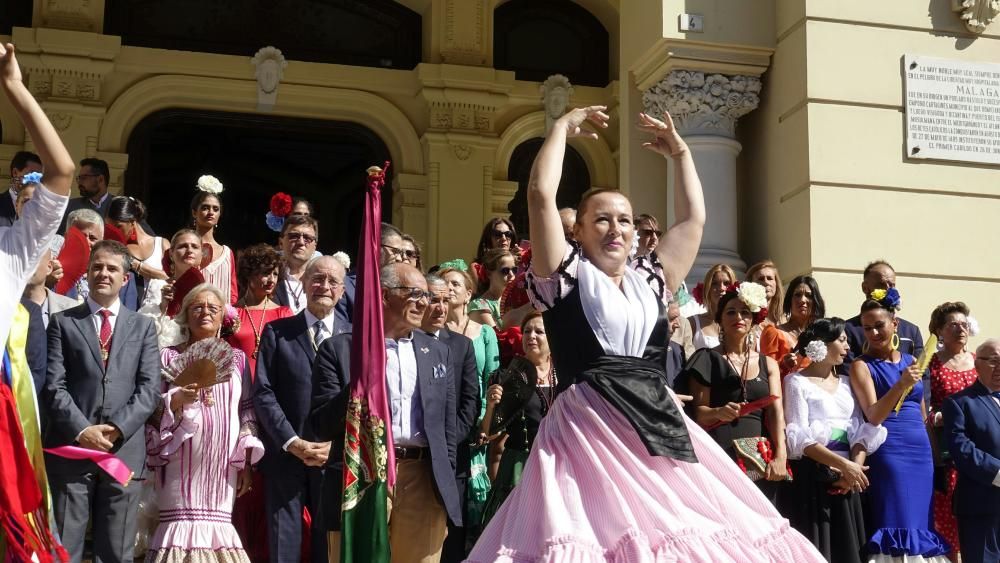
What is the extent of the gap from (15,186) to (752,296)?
5.26m

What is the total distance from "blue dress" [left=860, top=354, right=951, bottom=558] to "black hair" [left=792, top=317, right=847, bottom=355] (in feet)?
1.13

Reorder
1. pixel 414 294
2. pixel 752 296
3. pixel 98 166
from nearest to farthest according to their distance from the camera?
pixel 414 294, pixel 752 296, pixel 98 166

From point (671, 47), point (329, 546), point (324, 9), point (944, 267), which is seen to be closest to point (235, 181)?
point (324, 9)

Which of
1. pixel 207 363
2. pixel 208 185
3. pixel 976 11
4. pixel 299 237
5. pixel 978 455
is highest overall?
pixel 976 11

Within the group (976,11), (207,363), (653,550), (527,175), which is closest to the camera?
(653,550)

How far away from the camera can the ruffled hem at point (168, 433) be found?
6.75 metres

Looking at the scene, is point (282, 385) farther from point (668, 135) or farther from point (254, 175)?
point (254, 175)

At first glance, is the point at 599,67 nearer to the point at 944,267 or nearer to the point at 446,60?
the point at 446,60

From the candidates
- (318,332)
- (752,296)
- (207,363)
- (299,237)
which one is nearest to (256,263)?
(299,237)

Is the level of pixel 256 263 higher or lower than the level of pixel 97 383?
higher

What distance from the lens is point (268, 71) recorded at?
13742 millimetres

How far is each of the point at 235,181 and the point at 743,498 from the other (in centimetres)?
1486

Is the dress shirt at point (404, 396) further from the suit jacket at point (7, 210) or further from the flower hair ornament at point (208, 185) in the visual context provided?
the suit jacket at point (7, 210)

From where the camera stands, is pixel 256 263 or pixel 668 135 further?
pixel 256 263
